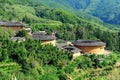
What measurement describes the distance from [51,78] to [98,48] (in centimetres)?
1086

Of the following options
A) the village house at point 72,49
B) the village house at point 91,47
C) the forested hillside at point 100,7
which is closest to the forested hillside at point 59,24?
the village house at point 91,47

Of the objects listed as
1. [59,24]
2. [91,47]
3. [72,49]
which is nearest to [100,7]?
[59,24]

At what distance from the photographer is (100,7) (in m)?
183

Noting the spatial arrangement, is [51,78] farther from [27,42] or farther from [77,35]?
[77,35]

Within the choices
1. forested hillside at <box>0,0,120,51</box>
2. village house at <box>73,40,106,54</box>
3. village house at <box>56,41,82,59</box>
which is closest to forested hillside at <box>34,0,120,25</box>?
forested hillside at <box>0,0,120,51</box>

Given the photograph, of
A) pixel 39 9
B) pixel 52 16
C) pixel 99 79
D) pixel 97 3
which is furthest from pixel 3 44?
pixel 97 3

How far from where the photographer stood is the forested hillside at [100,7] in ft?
513

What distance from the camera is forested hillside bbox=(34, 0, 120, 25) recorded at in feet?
513

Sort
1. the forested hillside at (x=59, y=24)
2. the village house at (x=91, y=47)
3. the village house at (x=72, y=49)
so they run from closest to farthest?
the village house at (x=72, y=49) < the village house at (x=91, y=47) < the forested hillside at (x=59, y=24)

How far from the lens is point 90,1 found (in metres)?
190

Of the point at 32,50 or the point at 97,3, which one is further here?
the point at 97,3

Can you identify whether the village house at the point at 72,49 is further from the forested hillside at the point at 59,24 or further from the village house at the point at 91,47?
the forested hillside at the point at 59,24

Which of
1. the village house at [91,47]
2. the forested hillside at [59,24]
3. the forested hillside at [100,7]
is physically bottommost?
the forested hillside at [100,7]

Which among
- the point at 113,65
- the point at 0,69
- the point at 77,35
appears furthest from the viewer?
the point at 77,35
